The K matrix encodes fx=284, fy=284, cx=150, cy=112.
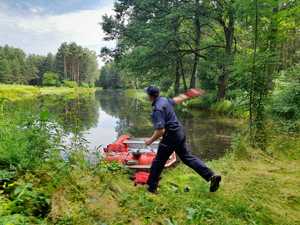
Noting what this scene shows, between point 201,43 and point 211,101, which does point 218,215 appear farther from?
point 201,43

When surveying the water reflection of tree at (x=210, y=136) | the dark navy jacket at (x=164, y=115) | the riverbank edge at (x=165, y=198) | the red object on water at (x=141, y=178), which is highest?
the dark navy jacket at (x=164, y=115)

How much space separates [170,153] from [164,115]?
60cm

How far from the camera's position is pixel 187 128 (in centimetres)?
1423

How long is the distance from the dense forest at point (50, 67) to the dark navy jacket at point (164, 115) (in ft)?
217

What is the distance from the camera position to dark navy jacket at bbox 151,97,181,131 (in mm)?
4074

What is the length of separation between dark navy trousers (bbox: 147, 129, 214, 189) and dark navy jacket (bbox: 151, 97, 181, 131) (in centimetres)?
10

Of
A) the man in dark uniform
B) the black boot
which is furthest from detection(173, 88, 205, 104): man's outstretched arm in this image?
the black boot

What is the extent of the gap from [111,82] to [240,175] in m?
81.4

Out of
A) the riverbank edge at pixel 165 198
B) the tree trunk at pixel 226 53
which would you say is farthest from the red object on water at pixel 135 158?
the tree trunk at pixel 226 53

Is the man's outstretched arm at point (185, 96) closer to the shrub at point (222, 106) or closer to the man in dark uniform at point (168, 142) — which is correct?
the man in dark uniform at point (168, 142)

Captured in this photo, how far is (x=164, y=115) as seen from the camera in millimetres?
4164

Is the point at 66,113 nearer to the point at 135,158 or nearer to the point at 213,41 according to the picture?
the point at 135,158

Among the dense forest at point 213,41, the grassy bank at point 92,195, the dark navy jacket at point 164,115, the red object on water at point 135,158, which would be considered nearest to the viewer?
the grassy bank at point 92,195

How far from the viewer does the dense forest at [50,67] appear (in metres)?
67.9
